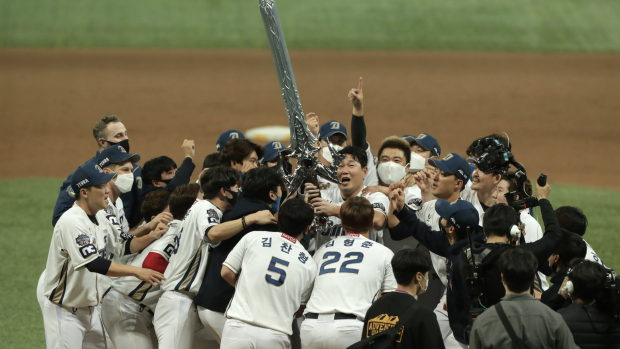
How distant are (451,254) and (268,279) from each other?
125cm

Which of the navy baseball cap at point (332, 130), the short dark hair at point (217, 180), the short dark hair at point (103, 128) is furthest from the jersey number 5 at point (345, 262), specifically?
the short dark hair at point (103, 128)

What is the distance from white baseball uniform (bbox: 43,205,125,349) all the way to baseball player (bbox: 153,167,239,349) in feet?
1.78

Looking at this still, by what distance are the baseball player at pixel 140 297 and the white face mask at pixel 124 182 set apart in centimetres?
67

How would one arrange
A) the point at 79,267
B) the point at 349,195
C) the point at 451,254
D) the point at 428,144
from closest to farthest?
the point at 451,254
the point at 79,267
the point at 349,195
the point at 428,144

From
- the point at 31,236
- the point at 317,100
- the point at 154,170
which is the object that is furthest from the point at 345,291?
the point at 317,100

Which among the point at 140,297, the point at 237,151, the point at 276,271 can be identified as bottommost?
the point at 140,297

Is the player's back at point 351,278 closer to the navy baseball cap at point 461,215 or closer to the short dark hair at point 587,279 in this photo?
the navy baseball cap at point 461,215

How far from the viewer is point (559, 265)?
187 inches

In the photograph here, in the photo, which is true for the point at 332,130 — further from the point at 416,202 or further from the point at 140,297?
the point at 140,297

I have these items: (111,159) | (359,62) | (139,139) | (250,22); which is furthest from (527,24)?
(111,159)

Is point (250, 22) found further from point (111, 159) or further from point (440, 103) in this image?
point (111, 159)

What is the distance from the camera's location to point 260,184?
4.46 m

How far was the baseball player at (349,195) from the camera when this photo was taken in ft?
15.5

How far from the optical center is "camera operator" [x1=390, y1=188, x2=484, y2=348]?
4195 mm
